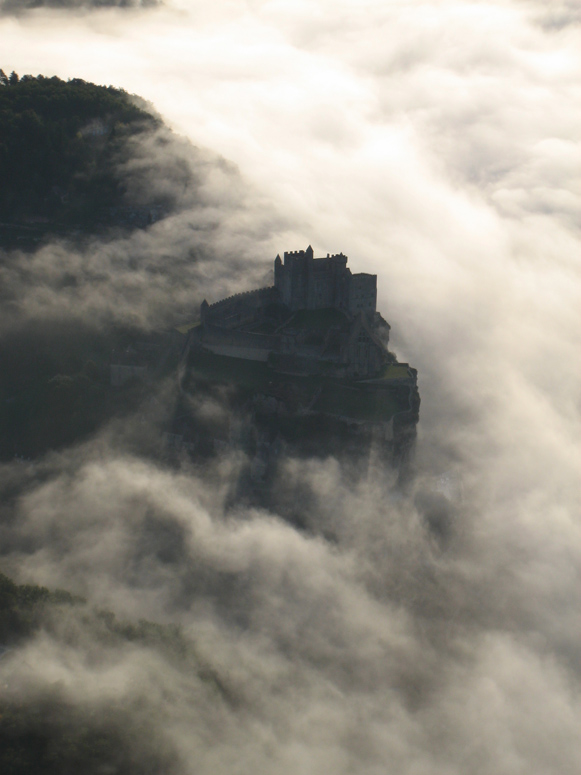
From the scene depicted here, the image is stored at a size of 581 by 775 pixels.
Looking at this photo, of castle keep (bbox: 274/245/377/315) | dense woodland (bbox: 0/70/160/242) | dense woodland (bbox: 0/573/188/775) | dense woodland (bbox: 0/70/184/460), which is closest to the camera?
dense woodland (bbox: 0/573/188/775)

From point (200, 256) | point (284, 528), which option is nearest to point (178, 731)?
point (284, 528)

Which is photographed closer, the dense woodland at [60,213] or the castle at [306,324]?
the castle at [306,324]

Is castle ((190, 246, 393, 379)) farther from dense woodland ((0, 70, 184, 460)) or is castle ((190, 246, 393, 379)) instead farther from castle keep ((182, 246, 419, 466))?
dense woodland ((0, 70, 184, 460))

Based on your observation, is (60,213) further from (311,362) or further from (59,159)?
(311,362)

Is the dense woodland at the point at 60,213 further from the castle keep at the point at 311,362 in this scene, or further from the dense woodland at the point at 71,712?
the dense woodland at the point at 71,712

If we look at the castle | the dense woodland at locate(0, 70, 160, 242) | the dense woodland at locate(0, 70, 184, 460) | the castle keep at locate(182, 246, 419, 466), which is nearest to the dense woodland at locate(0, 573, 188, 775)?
the castle keep at locate(182, 246, 419, 466)

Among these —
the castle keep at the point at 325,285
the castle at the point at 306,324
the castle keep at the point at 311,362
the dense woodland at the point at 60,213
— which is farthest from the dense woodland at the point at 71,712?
the castle keep at the point at 325,285

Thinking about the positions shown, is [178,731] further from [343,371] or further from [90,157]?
[90,157]

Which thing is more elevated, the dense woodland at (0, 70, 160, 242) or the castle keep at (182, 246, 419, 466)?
the dense woodland at (0, 70, 160, 242)
